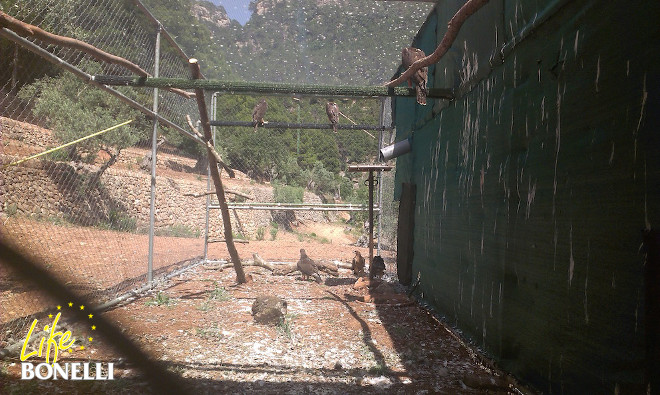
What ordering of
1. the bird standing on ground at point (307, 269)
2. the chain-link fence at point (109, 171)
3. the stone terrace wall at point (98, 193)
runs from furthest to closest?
the stone terrace wall at point (98, 193), the bird standing on ground at point (307, 269), the chain-link fence at point (109, 171)

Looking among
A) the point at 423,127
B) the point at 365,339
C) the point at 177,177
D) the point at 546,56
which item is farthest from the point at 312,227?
the point at 546,56

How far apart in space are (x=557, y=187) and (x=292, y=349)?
7.67ft

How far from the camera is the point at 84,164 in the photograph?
1169 centimetres

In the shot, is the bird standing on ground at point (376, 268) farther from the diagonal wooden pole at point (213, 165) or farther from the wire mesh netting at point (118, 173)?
the diagonal wooden pole at point (213, 165)

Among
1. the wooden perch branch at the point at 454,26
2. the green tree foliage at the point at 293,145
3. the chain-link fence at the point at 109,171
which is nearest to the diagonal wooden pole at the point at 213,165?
the chain-link fence at the point at 109,171

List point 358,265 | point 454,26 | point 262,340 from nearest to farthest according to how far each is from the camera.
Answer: point 454,26
point 262,340
point 358,265

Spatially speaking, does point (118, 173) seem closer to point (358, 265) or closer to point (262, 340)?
point (358, 265)

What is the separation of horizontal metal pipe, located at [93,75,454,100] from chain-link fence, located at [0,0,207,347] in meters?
0.40

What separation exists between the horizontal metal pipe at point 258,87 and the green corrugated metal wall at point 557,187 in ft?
2.70

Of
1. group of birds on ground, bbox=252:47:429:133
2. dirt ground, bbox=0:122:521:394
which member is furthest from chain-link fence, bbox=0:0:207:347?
group of birds on ground, bbox=252:47:429:133

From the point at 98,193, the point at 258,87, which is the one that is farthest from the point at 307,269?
the point at 98,193

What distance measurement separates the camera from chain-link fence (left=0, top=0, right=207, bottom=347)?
13.2ft

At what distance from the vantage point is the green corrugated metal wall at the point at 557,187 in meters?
1.63

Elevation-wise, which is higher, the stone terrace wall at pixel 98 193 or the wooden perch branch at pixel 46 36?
the wooden perch branch at pixel 46 36
